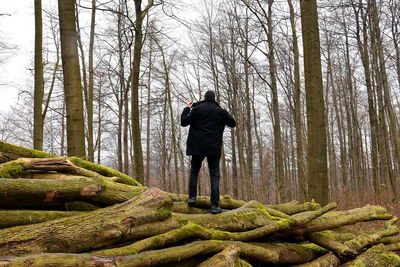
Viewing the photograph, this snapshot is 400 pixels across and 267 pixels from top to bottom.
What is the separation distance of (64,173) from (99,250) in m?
1.69

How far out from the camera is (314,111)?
7.87 meters

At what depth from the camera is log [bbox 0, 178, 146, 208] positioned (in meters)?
3.88

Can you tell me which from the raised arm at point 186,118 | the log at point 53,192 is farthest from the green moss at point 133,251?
the raised arm at point 186,118

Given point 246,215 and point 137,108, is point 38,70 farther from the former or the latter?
point 246,215

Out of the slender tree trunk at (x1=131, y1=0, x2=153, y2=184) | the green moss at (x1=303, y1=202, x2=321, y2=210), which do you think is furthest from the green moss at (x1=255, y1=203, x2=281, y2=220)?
the slender tree trunk at (x1=131, y1=0, x2=153, y2=184)

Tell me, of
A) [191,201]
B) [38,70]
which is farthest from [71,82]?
[38,70]

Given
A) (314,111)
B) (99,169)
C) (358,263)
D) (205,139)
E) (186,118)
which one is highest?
(314,111)

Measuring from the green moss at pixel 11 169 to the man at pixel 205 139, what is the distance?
2367 millimetres

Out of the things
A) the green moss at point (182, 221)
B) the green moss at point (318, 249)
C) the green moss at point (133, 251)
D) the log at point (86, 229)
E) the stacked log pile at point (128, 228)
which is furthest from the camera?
the green moss at point (318, 249)

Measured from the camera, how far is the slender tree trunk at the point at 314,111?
303 inches

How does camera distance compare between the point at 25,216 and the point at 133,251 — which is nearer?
the point at 133,251

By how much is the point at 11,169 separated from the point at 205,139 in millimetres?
2747

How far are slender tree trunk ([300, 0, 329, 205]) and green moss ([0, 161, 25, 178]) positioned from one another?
598 centimetres

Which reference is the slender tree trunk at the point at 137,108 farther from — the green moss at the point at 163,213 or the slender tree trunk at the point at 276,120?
the slender tree trunk at the point at 276,120
